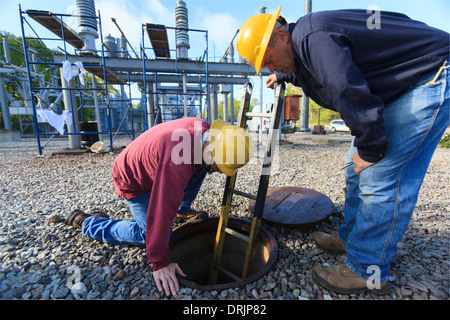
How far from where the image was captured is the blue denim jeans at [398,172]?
48.1 inches

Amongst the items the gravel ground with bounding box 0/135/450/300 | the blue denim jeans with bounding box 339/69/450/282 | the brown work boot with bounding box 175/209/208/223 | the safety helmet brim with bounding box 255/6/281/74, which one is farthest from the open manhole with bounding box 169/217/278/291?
the safety helmet brim with bounding box 255/6/281/74

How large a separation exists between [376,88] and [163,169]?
1351mm

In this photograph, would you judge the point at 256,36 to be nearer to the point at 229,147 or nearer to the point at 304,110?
the point at 229,147

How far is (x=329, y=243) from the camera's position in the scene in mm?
1969

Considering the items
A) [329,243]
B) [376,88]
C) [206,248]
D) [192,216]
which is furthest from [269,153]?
[206,248]

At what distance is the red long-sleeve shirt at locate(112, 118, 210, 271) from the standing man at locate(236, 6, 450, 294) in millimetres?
710

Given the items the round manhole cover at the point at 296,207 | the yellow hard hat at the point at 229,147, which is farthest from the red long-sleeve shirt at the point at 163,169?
the round manhole cover at the point at 296,207

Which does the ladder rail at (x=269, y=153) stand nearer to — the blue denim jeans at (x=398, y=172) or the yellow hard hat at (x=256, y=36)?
the yellow hard hat at (x=256, y=36)

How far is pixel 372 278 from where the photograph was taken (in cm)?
147

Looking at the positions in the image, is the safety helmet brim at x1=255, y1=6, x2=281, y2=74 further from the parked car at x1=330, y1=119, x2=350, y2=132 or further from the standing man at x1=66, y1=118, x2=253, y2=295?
the parked car at x1=330, y1=119, x2=350, y2=132

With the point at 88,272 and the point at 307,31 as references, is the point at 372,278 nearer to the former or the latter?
the point at 307,31

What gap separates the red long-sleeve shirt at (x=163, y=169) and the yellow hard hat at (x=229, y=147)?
13 centimetres

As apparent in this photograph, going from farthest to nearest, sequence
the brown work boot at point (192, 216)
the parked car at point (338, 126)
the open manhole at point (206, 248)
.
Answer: the parked car at point (338, 126)
the brown work boot at point (192, 216)
the open manhole at point (206, 248)

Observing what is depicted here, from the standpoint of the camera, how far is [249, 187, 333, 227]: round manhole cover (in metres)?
2.23
